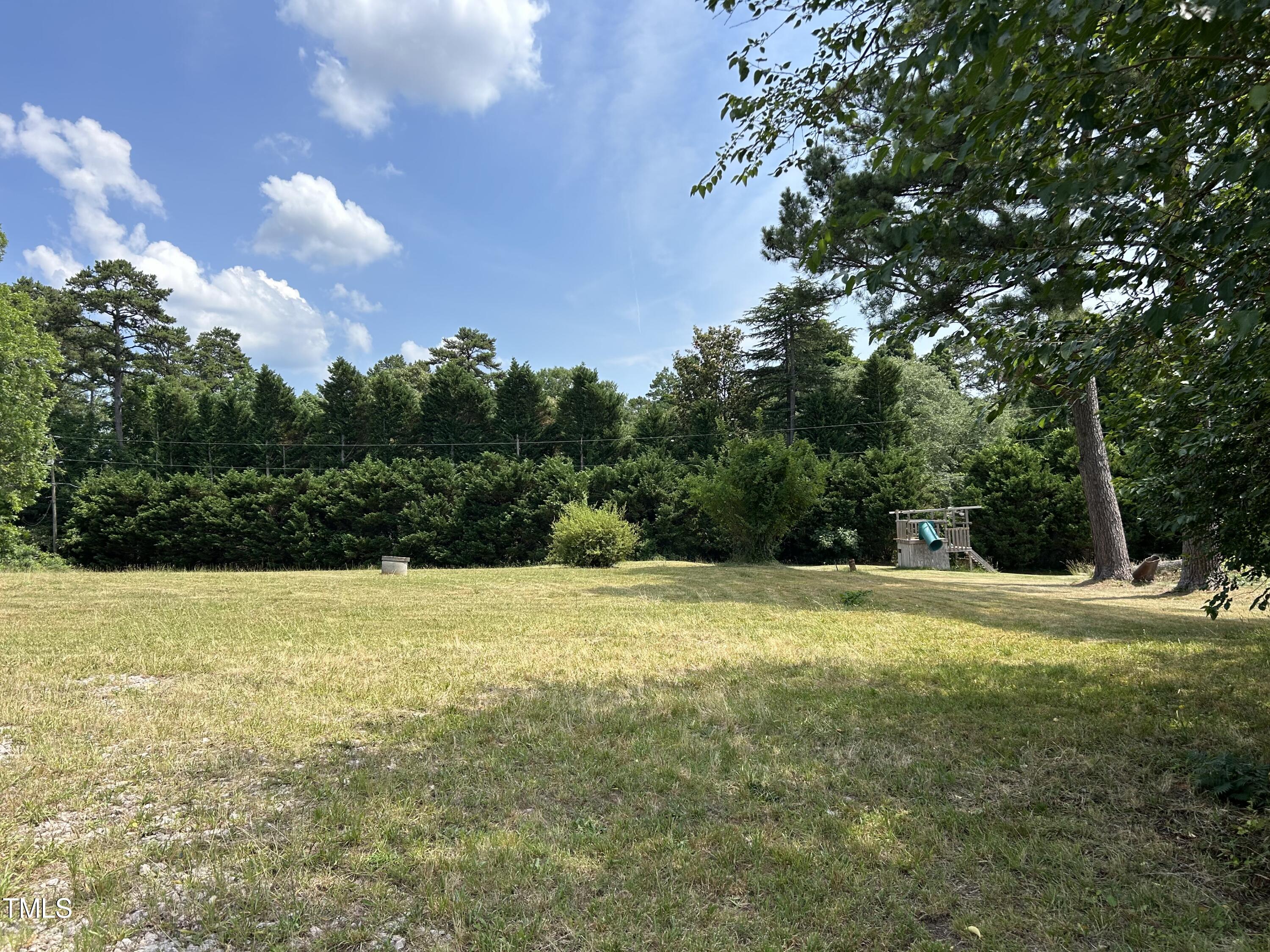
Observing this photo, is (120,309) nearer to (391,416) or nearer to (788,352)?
(391,416)

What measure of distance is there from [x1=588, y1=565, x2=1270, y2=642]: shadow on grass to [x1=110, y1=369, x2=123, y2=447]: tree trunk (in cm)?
2693

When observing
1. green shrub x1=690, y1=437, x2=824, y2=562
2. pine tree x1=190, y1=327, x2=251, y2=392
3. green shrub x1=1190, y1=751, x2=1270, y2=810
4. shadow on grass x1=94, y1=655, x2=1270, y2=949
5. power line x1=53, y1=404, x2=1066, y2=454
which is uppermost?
pine tree x1=190, y1=327, x2=251, y2=392

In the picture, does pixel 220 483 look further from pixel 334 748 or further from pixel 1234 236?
pixel 1234 236

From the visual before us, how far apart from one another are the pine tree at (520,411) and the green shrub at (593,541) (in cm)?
928

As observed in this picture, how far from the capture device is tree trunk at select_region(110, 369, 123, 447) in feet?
93.9

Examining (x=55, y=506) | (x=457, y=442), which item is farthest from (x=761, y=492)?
(x=55, y=506)

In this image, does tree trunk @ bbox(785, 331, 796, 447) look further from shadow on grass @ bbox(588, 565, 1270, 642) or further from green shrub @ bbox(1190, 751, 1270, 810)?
green shrub @ bbox(1190, 751, 1270, 810)

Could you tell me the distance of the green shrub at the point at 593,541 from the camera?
16.3 metres

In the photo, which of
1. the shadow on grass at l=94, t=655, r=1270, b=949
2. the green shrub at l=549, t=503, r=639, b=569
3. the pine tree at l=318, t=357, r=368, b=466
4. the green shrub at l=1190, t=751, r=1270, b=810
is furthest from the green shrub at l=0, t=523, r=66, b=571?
the green shrub at l=1190, t=751, r=1270, b=810

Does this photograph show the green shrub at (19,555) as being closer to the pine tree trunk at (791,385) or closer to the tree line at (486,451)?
the tree line at (486,451)

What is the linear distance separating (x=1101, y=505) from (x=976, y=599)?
5541mm

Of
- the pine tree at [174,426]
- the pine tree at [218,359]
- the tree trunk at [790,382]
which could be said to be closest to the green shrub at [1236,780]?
the tree trunk at [790,382]

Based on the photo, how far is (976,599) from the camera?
10.0 metres

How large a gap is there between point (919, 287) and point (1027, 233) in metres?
1.38
